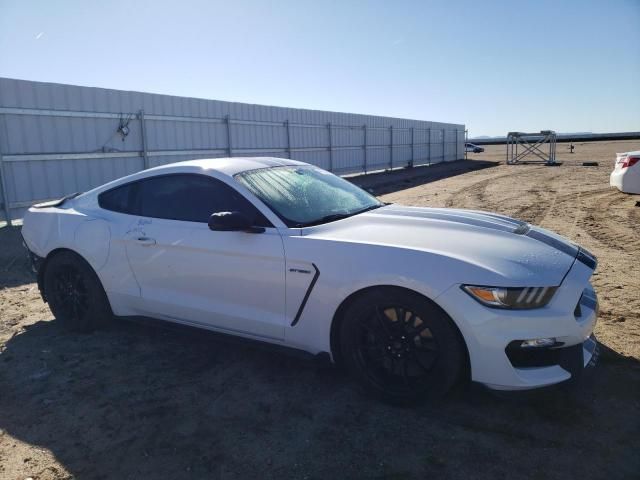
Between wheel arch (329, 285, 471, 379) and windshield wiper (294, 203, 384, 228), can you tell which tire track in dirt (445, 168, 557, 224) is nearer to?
windshield wiper (294, 203, 384, 228)

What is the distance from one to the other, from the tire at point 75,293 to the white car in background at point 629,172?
1074cm

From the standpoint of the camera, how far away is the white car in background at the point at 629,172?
10.3 m

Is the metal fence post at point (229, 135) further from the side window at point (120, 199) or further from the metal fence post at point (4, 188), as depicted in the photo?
the side window at point (120, 199)

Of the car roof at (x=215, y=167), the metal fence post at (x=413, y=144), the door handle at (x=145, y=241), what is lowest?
the door handle at (x=145, y=241)

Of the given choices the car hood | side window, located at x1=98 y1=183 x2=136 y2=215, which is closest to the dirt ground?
the car hood

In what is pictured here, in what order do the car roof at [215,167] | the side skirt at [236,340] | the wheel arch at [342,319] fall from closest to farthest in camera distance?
1. the wheel arch at [342,319]
2. the side skirt at [236,340]
3. the car roof at [215,167]

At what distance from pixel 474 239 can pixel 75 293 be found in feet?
11.1

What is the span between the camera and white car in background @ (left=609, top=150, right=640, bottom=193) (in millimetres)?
10297

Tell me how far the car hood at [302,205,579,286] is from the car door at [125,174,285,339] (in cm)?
43

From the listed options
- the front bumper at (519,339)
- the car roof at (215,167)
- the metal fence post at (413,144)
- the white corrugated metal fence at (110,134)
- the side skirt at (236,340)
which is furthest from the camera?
the metal fence post at (413,144)

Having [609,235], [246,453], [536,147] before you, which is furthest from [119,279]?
[536,147]

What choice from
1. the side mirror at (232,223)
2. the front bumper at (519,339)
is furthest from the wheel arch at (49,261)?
the front bumper at (519,339)

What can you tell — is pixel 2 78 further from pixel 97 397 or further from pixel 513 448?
pixel 513 448

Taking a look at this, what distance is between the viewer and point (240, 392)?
319cm
